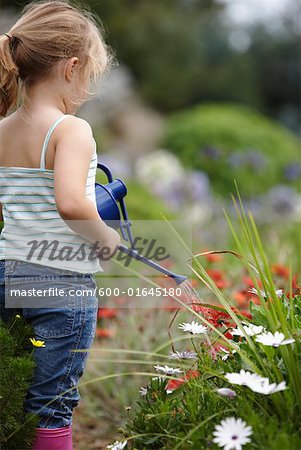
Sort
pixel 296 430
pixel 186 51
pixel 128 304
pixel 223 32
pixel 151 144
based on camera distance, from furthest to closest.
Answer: pixel 223 32, pixel 186 51, pixel 151 144, pixel 128 304, pixel 296 430

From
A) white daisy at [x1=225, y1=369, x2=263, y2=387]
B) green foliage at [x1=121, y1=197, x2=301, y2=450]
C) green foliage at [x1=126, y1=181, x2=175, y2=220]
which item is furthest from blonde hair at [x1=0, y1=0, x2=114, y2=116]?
green foliage at [x1=126, y1=181, x2=175, y2=220]

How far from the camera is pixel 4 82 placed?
2131 millimetres

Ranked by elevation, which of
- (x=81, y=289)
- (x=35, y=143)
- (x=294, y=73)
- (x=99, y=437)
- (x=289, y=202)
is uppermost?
(x=35, y=143)

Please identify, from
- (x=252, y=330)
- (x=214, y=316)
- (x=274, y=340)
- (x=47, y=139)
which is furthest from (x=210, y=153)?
(x=274, y=340)

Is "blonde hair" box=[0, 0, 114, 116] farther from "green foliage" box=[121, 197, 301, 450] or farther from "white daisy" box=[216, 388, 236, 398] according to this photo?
"white daisy" box=[216, 388, 236, 398]

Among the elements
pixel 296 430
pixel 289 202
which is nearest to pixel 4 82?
pixel 296 430

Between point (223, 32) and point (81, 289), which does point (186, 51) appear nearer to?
point (223, 32)

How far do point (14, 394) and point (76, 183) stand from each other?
0.64m

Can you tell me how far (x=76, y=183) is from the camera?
6.36 ft

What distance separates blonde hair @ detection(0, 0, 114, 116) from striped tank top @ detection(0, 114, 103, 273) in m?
0.26

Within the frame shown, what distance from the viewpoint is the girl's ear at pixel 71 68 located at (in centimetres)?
213

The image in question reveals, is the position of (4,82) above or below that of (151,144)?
above

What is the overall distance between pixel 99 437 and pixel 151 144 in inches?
426

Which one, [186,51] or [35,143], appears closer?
[35,143]
